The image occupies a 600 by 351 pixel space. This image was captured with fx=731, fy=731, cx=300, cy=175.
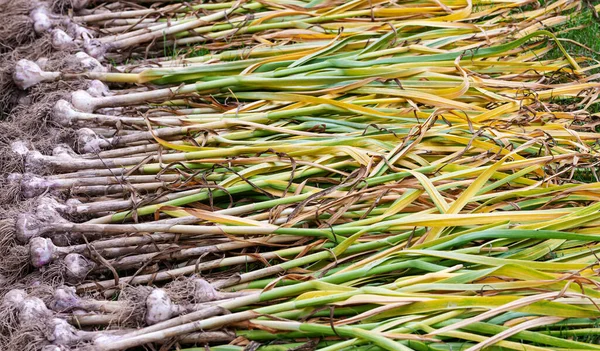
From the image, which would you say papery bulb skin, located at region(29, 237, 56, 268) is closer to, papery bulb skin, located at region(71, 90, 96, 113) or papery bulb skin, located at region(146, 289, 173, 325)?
papery bulb skin, located at region(146, 289, 173, 325)

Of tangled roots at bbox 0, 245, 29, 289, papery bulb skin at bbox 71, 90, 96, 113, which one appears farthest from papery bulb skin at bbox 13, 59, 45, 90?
tangled roots at bbox 0, 245, 29, 289

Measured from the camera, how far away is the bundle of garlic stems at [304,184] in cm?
206

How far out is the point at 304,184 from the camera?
244 centimetres

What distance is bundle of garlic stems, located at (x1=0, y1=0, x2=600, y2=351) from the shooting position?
6.76 ft

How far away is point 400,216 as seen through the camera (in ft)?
7.61

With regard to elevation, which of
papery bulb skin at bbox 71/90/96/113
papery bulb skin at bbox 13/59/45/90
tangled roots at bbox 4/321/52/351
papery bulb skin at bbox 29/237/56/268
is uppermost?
papery bulb skin at bbox 13/59/45/90

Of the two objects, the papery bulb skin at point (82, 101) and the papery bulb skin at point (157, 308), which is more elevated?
the papery bulb skin at point (82, 101)

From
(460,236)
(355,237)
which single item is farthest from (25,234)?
(460,236)

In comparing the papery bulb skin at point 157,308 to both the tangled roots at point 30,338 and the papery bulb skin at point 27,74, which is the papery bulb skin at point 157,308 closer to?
the tangled roots at point 30,338

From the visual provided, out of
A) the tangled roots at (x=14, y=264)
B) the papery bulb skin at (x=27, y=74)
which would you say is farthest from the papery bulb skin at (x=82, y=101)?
the tangled roots at (x=14, y=264)

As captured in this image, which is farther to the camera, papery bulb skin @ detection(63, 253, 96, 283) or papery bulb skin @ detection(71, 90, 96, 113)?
papery bulb skin @ detection(71, 90, 96, 113)

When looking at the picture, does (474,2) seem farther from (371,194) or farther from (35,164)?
(35,164)

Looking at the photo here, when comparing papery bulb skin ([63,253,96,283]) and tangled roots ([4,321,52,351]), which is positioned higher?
papery bulb skin ([63,253,96,283])

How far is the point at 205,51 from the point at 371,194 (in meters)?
1.20
